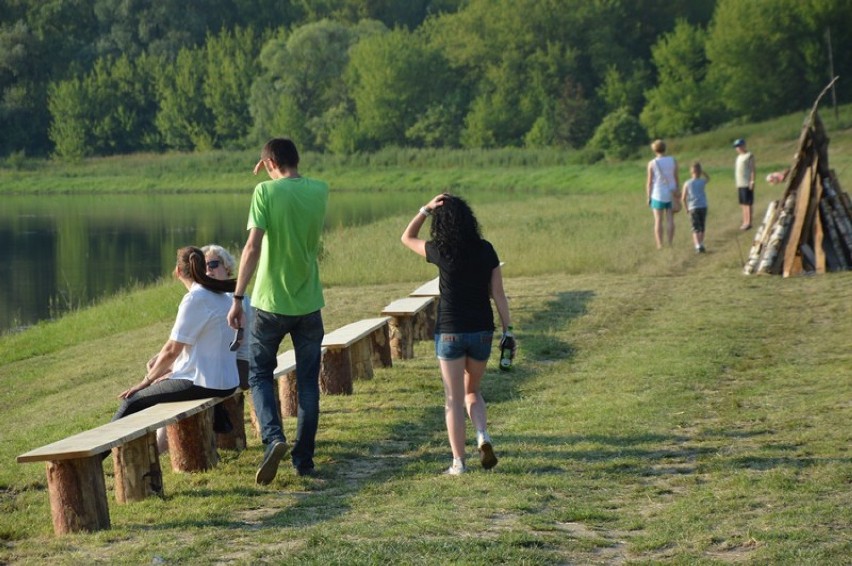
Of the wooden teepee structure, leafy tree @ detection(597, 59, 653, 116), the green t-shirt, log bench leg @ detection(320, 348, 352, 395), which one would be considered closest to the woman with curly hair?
the green t-shirt

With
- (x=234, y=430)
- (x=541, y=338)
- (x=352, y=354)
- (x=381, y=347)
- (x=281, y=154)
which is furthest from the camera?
(x=541, y=338)

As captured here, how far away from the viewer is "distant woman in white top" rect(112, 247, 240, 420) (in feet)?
27.1

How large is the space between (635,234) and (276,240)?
16.0m

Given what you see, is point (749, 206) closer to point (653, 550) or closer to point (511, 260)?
point (511, 260)

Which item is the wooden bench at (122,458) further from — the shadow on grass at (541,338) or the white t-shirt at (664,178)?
the white t-shirt at (664,178)

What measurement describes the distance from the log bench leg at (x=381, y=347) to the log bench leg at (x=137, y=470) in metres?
4.37

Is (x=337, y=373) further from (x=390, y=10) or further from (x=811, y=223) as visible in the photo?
(x=390, y=10)

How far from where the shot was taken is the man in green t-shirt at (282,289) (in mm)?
7754

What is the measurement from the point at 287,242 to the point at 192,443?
144 cm

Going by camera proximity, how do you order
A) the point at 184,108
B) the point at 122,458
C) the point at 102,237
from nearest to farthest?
the point at 122,458 → the point at 102,237 → the point at 184,108

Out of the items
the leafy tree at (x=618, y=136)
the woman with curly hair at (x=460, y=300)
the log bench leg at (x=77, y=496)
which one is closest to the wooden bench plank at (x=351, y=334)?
the woman with curly hair at (x=460, y=300)

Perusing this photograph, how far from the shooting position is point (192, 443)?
8.23 m

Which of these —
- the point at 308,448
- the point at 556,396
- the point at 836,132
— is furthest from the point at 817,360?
the point at 836,132

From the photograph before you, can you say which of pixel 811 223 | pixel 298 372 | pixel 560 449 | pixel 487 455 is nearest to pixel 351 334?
pixel 298 372
